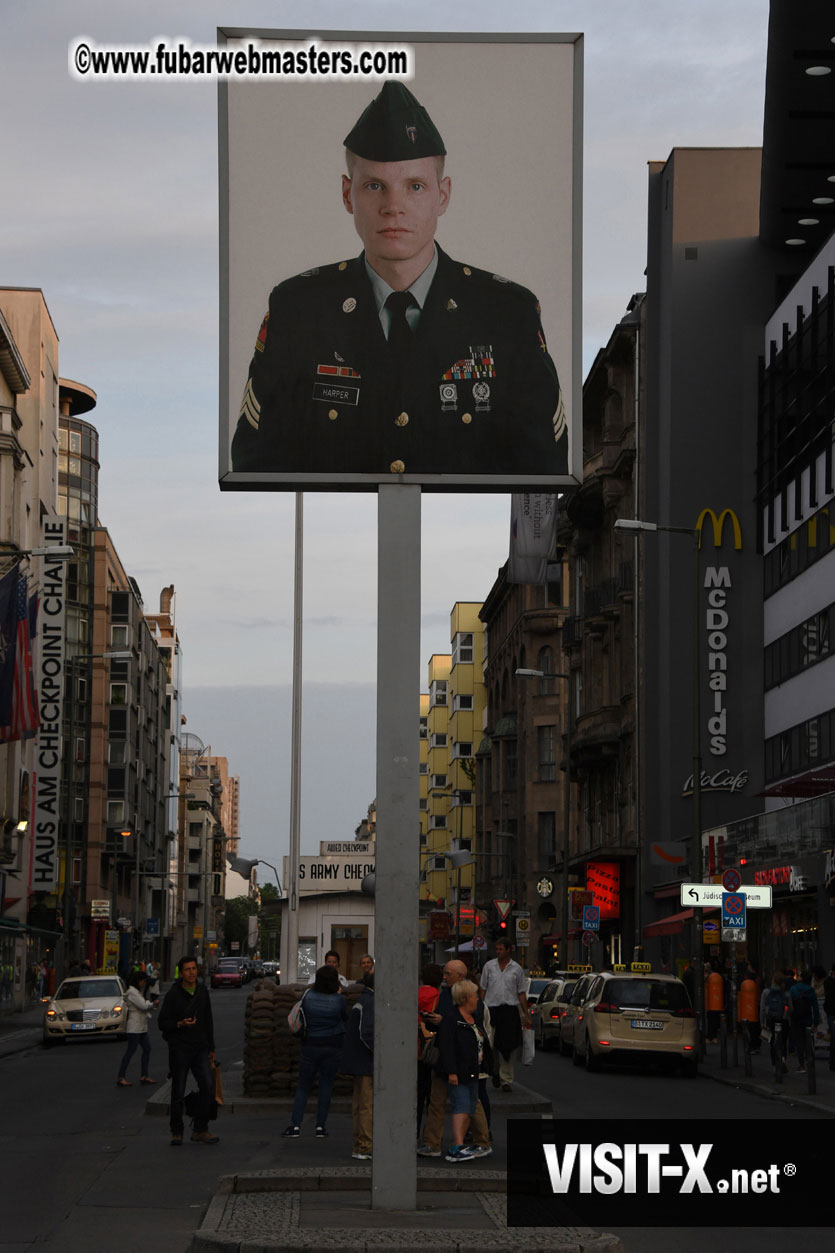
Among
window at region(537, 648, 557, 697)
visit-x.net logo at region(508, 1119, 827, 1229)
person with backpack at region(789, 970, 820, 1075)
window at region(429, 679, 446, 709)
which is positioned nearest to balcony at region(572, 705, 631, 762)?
window at region(537, 648, 557, 697)

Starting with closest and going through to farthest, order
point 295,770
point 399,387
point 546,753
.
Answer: point 399,387 → point 295,770 → point 546,753

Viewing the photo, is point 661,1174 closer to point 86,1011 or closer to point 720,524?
point 86,1011

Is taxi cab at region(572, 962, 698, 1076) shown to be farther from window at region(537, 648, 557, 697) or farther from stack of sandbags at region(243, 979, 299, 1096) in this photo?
window at region(537, 648, 557, 697)

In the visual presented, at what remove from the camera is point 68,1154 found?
1822cm

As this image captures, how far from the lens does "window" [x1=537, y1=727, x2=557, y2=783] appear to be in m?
95.4

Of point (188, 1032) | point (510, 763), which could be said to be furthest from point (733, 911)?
point (510, 763)

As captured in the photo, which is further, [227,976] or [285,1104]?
[227,976]

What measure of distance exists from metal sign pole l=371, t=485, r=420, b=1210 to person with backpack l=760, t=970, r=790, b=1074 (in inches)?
630

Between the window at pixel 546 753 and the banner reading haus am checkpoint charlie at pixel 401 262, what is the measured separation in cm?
8194

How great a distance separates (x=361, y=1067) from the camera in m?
16.7

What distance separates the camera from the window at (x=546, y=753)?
313ft

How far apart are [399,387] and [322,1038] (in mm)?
7750

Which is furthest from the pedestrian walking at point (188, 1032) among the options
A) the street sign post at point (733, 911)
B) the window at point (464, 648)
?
the window at point (464, 648)

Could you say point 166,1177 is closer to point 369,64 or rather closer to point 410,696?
point 410,696
